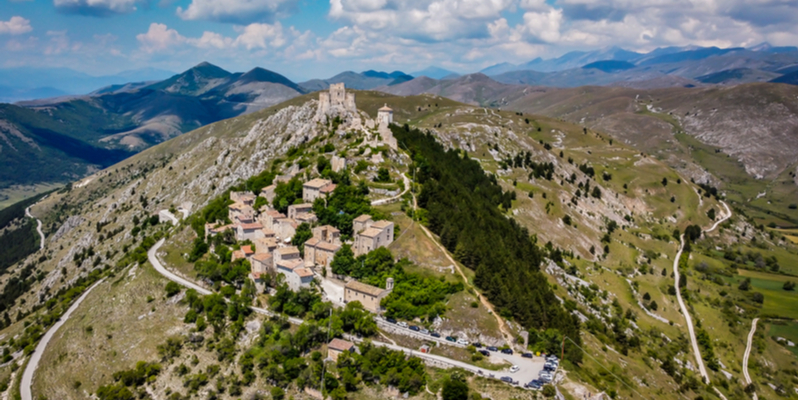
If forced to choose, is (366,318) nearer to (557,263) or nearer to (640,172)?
(557,263)

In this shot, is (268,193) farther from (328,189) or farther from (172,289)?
(172,289)

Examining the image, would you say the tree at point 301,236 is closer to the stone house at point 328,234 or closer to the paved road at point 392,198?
the stone house at point 328,234

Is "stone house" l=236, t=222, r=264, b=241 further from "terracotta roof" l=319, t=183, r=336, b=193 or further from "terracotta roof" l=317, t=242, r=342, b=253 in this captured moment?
"terracotta roof" l=317, t=242, r=342, b=253

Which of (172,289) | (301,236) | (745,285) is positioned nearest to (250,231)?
(301,236)

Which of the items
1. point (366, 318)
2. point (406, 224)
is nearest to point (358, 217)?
point (406, 224)

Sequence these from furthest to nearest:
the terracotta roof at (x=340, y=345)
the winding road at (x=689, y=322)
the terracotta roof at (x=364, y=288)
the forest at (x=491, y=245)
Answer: the winding road at (x=689, y=322), the forest at (x=491, y=245), the terracotta roof at (x=364, y=288), the terracotta roof at (x=340, y=345)

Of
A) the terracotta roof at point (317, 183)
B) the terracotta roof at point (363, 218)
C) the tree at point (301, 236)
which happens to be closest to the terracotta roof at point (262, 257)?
the tree at point (301, 236)

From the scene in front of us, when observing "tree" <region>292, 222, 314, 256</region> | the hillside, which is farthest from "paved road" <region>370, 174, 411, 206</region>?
"tree" <region>292, 222, 314, 256</region>
